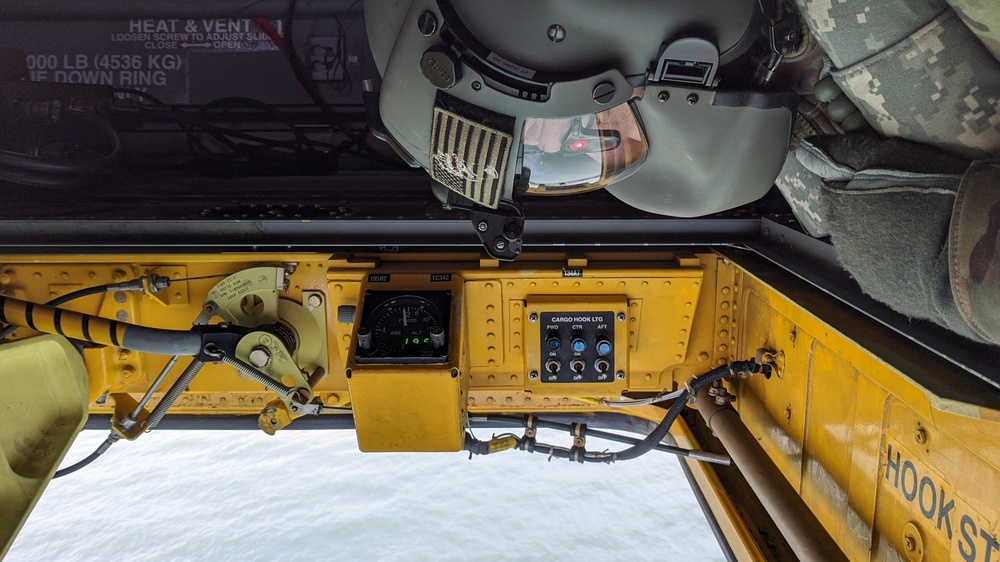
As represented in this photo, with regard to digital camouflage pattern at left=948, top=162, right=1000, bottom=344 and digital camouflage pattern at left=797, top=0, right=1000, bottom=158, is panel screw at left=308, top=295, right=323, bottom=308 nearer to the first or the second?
digital camouflage pattern at left=797, top=0, right=1000, bottom=158

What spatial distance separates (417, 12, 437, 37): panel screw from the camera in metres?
1.17

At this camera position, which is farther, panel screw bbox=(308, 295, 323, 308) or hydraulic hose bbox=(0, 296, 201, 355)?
panel screw bbox=(308, 295, 323, 308)

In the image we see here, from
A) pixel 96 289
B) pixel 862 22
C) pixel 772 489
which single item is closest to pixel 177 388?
pixel 96 289

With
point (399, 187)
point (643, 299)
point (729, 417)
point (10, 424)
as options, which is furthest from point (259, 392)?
point (729, 417)

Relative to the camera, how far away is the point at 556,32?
1.12m

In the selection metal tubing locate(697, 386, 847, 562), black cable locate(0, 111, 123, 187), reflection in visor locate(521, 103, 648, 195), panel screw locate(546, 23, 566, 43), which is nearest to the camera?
panel screw locate(546, 23, 566, 43)

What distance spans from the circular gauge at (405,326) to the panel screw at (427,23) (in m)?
0.80

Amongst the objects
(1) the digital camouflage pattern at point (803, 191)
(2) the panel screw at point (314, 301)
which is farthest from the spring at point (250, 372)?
(1) the digital camouflage pattern at point (803, 191)

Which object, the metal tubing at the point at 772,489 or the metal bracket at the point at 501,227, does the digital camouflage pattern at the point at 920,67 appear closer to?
the metal bracket at the point at 501,227

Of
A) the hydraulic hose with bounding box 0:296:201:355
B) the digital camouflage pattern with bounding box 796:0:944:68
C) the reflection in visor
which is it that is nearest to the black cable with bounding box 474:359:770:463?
the reflection in visor

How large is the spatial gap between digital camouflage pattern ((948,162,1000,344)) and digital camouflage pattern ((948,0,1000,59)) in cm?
17

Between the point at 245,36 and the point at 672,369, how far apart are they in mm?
2394

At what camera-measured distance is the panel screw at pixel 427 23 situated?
1.17m

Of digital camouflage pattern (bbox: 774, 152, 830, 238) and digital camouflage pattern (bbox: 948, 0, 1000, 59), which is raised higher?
digital camouflage pattern (bbox: 948, 0, 1000, 59)
